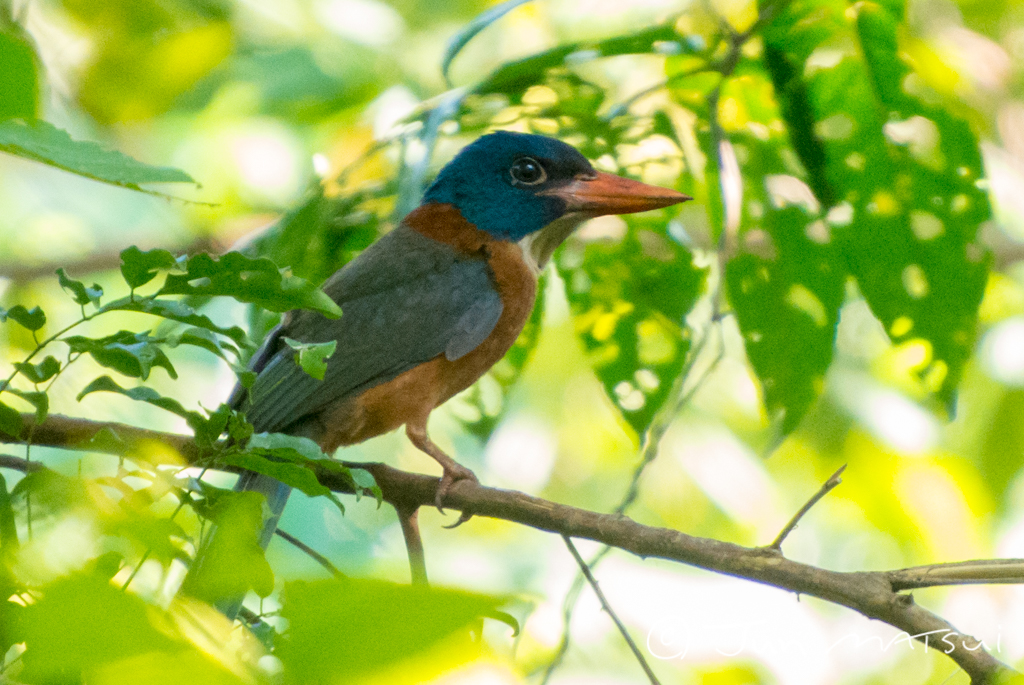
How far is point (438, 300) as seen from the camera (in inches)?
109

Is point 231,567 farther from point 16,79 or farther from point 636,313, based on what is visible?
point 636,313

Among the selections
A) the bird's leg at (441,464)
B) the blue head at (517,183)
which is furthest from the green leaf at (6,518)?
the blue head at (517,183)

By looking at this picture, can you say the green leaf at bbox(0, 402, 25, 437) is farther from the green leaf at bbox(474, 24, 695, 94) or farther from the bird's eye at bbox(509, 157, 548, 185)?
the bird's eye at bbox(509, 157, 548, 185)

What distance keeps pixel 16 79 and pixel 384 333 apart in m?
2.02

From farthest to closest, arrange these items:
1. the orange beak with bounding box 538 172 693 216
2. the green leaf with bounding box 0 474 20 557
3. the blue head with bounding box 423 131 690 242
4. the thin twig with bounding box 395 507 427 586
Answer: the blue head with bounding box 423 131 690 242 < the orange beak with bounding box 538 172 693 216 < the thin twig with bounding box 395 507 427 586 < the green leaf with bounding box 0 474 20 557

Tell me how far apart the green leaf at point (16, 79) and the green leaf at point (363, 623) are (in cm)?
43

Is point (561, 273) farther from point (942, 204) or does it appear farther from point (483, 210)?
point (942, 204)

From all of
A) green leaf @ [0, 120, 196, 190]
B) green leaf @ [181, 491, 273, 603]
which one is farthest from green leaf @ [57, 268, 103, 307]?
green leaf @ [181, 491, 273, 603]

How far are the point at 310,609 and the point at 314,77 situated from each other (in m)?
4.71

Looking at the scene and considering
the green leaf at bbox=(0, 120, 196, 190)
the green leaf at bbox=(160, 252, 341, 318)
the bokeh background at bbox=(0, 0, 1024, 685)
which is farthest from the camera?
the bokeh background at bbox=(0, 0, 1024, 685)

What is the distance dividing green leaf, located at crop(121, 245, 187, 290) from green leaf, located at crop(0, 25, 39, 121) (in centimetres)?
58

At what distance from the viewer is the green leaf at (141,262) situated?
125 centimetres

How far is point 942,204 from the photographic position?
7.45 feet

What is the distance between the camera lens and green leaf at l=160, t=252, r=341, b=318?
1.22m
